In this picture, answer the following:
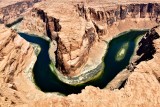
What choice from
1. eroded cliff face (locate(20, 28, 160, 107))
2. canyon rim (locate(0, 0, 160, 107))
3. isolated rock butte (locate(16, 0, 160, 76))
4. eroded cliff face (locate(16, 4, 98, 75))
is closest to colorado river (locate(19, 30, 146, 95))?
canyon rim (locate(0, 0, 160, 107))

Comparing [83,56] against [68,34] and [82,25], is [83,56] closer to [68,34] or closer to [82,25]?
[68,34]

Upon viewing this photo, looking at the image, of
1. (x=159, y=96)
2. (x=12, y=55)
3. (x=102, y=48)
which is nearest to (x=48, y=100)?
(x=159, y=96)

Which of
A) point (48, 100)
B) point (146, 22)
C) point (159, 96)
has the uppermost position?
point (48, 100)

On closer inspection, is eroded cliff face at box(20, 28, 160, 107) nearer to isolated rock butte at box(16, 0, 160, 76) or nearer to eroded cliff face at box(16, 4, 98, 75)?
eroded cliff face at box(16, 4, 98, 75)

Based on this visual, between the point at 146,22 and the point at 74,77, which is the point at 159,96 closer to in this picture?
the point at 74,77

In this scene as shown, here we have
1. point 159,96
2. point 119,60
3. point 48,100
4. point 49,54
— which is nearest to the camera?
point 48,100

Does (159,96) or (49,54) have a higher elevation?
(159,96)

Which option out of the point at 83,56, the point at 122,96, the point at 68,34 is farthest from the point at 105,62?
the point at 122,96

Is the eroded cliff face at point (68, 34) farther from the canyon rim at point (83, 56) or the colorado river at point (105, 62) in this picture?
the colorado river at point (105, 62)
